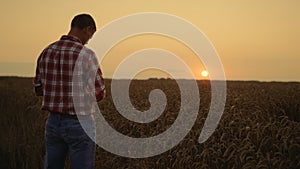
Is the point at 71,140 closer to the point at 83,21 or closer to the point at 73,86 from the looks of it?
the point at 73,86

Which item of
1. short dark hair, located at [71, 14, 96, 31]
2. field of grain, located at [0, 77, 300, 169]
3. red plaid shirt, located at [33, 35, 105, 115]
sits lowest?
field of grain, located at [0, 77, 300, 169]

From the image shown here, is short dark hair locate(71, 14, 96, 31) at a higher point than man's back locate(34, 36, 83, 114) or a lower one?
higher

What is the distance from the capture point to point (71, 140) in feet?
12.5

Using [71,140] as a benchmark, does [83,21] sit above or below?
above

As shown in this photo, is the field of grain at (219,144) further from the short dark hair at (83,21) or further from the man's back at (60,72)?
the short dark hair at (83,21)

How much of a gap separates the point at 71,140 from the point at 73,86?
1.68ft

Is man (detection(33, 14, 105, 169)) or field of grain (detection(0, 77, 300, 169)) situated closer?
man (detection(33, 14, 105, 169))

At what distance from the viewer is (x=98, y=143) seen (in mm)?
7941

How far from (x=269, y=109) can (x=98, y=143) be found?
137 inches

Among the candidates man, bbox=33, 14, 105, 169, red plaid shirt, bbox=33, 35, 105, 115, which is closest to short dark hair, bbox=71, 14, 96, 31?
man, bbox=33, 14, 105, 169

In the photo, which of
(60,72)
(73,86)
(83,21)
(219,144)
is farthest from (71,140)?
(219,144)

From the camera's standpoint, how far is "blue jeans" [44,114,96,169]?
378cm

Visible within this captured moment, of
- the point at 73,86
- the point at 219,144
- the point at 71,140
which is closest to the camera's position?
the point at 73,86

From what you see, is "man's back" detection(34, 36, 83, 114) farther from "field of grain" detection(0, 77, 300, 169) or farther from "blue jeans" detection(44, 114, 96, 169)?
"field of grain" detection(0, 77, 300, 169)
